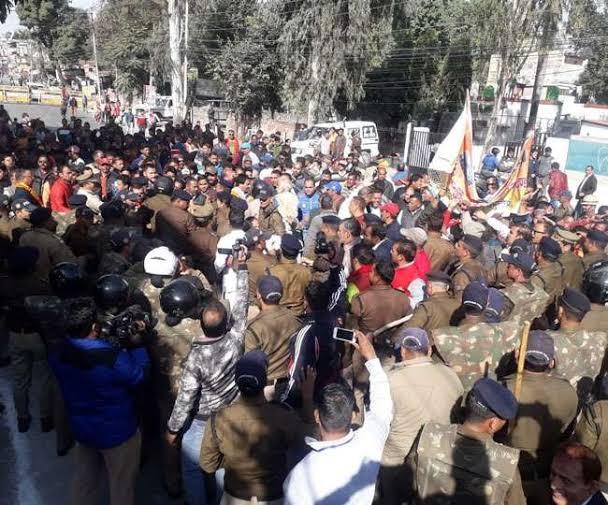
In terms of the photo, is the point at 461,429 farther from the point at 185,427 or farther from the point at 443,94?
the point at 443,94

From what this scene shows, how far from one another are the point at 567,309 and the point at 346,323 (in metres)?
1.73

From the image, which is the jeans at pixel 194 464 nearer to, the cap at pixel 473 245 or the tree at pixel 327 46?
the cap at pixel 473 245

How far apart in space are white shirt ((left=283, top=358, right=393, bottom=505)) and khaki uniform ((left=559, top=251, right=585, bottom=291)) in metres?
4.33

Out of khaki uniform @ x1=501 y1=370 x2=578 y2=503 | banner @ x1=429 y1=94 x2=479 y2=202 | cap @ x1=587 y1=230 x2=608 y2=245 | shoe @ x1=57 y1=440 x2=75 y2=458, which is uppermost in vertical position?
banner @ x1=429 y1=94 x2=479 y2=202

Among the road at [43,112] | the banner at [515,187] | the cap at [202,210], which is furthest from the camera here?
the road at [43,112]

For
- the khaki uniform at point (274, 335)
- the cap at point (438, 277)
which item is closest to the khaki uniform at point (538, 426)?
the cap at point (438, 277)

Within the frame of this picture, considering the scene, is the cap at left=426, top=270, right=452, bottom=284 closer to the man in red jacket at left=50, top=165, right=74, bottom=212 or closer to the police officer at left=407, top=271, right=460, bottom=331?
the police officer at left=407, top=271, right=460, bottom=331

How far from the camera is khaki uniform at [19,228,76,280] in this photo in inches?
218

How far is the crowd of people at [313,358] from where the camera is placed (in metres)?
2.88

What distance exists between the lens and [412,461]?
140 inches

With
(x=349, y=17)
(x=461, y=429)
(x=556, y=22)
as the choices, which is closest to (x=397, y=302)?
(x=461, y=429)

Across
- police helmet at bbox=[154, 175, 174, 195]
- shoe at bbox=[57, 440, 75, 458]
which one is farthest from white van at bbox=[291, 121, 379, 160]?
shoe at bbox=[57, 440, 75, 458]

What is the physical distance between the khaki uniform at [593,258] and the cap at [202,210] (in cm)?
453

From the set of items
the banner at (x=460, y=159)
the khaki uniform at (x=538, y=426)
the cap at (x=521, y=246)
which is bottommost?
the khaki uniform at (x=538, y=426)
